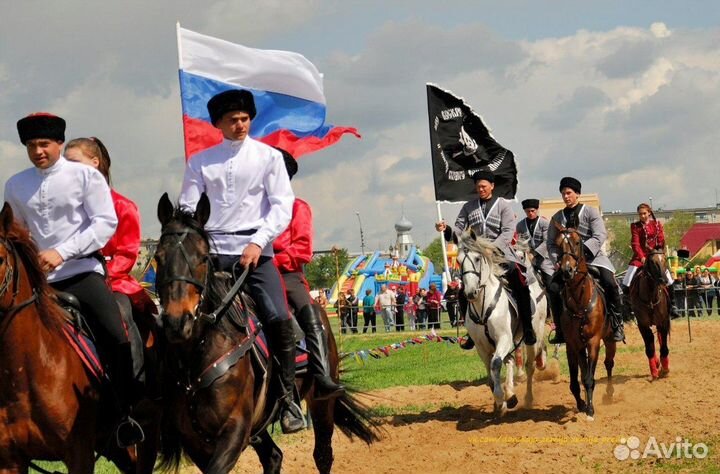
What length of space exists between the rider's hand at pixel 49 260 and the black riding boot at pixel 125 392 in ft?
3.00

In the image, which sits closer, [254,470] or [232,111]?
[232,111]

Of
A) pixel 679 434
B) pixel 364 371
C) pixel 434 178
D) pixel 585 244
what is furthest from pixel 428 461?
pixel 364 371

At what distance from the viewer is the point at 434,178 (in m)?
17.8

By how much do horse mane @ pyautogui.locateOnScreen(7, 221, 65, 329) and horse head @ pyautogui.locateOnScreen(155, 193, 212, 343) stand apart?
2.91 feet

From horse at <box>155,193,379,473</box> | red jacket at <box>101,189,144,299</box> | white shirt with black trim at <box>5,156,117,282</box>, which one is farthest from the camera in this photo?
red jacket at <box>101,189,144,299</box>

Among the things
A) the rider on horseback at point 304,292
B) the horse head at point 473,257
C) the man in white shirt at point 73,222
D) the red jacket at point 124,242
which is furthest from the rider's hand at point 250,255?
the horse head at point 473,257

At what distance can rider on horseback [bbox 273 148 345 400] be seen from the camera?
905 cm

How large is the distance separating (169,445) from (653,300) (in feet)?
40.7

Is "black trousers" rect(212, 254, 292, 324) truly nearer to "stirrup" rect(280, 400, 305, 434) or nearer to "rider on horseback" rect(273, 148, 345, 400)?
"stirrup" rect(280, 400, 305, 434)

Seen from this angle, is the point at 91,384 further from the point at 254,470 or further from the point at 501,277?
the point at 501,277

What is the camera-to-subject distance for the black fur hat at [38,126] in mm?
7266

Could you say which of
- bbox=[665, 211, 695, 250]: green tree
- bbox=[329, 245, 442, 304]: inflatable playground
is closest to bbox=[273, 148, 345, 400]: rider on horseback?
bbox=[329, 245, 442, 304]: inflatable playground

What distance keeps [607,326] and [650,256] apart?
146 inches

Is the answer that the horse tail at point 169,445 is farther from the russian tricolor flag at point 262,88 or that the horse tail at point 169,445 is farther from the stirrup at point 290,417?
the russian tricolor flag at point 262,88
